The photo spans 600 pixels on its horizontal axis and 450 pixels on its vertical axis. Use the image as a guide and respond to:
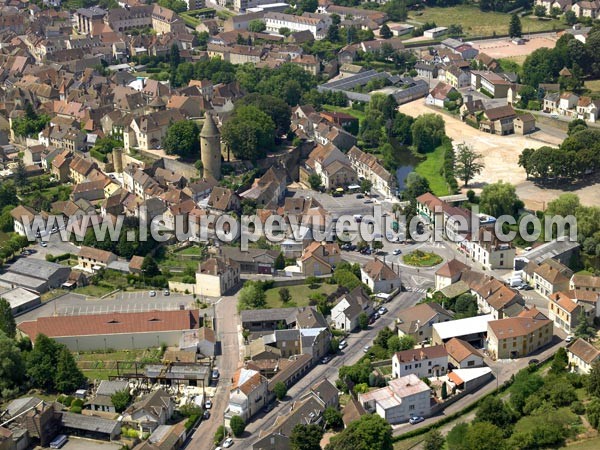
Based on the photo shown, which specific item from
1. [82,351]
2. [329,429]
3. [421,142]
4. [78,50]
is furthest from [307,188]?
[78,50]

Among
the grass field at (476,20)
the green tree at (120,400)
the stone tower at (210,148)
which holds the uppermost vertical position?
the grass field at (476,20)

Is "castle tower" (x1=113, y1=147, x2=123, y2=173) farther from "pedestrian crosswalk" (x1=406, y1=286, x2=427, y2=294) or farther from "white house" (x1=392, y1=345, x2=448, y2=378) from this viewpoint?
"white house" (x1=392, y1=345, x2=448, y2=378)

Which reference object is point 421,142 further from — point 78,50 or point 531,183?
point 78,50

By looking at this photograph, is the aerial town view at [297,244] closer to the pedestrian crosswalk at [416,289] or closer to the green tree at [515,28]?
the pedestrian crosswalk at [416,289]

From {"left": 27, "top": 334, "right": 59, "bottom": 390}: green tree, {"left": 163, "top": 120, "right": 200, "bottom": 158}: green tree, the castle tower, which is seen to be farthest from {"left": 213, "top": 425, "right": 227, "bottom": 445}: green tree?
the castle tower

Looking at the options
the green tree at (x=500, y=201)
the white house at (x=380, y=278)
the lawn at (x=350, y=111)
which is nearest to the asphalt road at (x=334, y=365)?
the white house at (x=380, y=278)

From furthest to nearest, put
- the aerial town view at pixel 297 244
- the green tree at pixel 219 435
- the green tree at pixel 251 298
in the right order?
the green tree at pixel 251 298, the aerial town view at pixel 297 244, the green tree at pixel 219 435

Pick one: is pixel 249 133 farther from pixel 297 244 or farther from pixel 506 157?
pixel 506 157
